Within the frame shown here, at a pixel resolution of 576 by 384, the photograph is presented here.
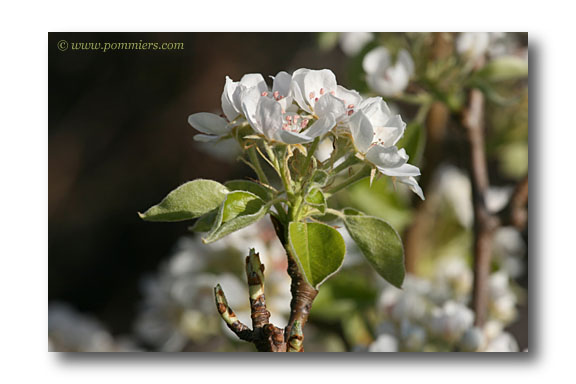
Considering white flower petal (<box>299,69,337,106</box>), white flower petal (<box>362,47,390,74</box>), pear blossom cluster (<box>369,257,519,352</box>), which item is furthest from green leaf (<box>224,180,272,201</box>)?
white flower petal (<box>362,47,390,74</box>)

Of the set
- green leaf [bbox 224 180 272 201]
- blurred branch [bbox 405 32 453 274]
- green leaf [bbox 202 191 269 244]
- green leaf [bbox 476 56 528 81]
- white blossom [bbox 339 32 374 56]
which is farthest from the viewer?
blurred branch [bbox 405 32 453 274]

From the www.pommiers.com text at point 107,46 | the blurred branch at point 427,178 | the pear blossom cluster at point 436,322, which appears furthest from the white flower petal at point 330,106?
the blurred branch at point 427,178

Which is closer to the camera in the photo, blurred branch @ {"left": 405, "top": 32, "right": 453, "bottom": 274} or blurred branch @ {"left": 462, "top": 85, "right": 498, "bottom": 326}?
blurred branch @ {"left": 462, "top": 85, "right": 498, "bottom": 326}

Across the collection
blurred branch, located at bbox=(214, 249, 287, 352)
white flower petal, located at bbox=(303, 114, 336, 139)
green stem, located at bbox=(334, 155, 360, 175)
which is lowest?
blurred branch, located at bbox=(214, 249, 287, 352)

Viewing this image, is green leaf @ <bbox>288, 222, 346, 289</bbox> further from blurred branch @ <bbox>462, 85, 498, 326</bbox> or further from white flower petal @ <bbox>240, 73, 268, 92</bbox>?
blurred branch @ <bbox>462, 85, 498, 326</bbox>
